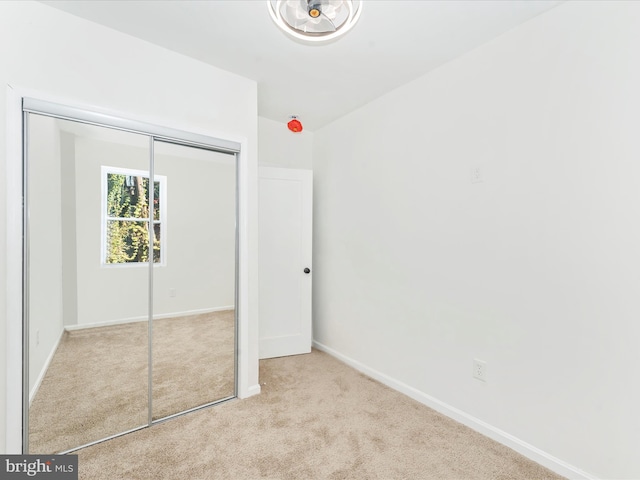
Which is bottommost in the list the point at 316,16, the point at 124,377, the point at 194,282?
the point at 124,377

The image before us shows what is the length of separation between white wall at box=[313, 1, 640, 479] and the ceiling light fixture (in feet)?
3.95

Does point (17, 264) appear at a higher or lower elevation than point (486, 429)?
higher

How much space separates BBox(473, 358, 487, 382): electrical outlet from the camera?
2.06 meters

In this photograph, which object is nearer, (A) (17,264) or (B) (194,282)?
(A) (17,264)

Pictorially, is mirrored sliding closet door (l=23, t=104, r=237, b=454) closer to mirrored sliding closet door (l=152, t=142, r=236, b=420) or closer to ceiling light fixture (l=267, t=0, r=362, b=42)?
mirrored sliding closet door (l=152, t=142, r=236, b=420)

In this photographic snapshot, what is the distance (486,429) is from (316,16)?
2.51 m

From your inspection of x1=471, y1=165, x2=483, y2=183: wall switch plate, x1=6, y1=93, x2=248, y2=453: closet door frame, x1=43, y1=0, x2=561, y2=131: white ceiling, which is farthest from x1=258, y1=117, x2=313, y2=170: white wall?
x1=471, y1=165, x2=483, y2=183: wall switch plate

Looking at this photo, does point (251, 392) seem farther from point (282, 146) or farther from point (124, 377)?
point (282, 146)

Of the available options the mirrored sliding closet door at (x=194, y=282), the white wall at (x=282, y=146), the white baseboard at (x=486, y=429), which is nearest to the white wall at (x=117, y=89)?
the mirrored sliding closet door at (x=194, y=282)

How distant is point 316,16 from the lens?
4.24ft

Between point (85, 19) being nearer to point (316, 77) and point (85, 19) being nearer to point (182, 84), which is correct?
point (182, 84)

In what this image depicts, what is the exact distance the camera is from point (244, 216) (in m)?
2.49

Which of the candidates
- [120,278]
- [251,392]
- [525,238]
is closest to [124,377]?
[120,278]

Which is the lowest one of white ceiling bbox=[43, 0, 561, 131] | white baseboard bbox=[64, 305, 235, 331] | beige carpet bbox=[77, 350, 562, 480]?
beige carpet bbox=[77, 350, 562, 480]
